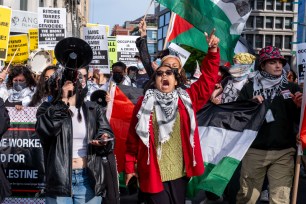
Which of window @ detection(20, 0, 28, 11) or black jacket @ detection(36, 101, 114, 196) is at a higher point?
window @ detection(20, 0, 28, 11)

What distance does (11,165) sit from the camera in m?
6.75

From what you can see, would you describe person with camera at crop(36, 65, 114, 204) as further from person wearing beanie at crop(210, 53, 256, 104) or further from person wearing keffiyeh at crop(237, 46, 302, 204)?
person wearing beanie at crop(210, 53, 256, 104)

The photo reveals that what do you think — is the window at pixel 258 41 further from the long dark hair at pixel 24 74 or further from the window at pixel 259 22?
the long dark hair at pixel 24 74

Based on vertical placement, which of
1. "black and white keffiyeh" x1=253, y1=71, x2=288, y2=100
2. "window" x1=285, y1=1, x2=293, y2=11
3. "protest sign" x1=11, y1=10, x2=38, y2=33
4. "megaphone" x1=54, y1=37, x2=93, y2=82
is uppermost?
"window" x1=285, y1=1, x2=293, y2=11

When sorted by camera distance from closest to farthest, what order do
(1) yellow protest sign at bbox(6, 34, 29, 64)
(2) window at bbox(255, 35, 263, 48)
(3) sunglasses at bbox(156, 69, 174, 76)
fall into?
(3) sunglasses at bbox(156, 69, 174, 76), (1) yellow protest sign at bbox(6, 34, 29, 64), (2) window at bbox(255, 35, 263, 48)

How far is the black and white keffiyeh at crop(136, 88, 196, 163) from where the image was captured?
15.8 ft

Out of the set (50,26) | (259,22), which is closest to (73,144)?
(50,26)

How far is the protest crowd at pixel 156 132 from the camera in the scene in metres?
4.66

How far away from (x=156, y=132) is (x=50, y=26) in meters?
9.99

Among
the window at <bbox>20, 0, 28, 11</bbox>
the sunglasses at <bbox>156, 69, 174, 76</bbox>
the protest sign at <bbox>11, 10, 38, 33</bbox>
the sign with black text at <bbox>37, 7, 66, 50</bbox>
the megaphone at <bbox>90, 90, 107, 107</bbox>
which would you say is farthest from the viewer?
the window at <bbox>20, 0, 28, 11</bbox>

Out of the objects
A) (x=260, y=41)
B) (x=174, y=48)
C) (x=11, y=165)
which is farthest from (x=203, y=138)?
(x=260, y=41)

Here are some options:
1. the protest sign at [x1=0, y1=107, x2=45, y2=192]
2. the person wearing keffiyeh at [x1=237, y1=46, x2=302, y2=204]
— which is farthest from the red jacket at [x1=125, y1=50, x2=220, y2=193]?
the protest sign at [x1=0, y1=107, x2=45, y2=192]

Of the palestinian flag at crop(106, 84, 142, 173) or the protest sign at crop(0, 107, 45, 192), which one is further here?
the palestinian flag at crop(106, 84, 142, 173)

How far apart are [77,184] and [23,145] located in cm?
231
